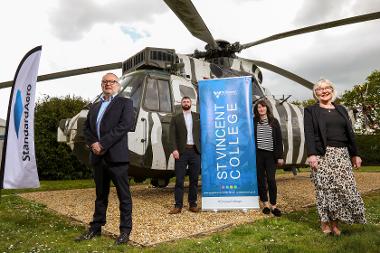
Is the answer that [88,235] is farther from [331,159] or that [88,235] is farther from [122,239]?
[331,159]

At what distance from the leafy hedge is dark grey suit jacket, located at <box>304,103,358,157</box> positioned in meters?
23.0

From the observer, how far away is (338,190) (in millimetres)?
4438

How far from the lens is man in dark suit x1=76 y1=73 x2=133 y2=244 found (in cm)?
452

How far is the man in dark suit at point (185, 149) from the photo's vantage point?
6465 millimetres

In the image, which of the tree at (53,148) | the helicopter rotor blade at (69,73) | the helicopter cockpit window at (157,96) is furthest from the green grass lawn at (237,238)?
the tree at (53,148)

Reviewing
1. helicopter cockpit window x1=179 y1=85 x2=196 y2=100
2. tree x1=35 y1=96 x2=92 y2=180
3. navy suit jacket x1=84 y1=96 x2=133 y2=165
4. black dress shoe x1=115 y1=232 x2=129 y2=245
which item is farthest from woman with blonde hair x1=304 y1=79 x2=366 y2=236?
tree x1=35 y1=96 x2=92 y2=180

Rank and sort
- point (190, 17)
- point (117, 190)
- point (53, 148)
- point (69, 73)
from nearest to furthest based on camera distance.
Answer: point (117, 190) → point (190, 17) → point (69, 73) → point (53, 148)

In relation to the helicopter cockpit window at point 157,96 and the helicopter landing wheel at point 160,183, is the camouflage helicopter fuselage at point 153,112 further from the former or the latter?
the helicopter landing wheel at point 160,183

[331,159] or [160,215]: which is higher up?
[331,159]

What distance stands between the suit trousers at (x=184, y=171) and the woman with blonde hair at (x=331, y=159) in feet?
7.82

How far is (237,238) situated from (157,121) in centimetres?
335

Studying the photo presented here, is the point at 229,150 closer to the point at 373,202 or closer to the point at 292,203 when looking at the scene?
the point at 292,203

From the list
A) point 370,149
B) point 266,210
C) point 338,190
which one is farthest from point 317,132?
point 370,149

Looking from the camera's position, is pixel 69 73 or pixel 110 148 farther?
pixel 69 73
